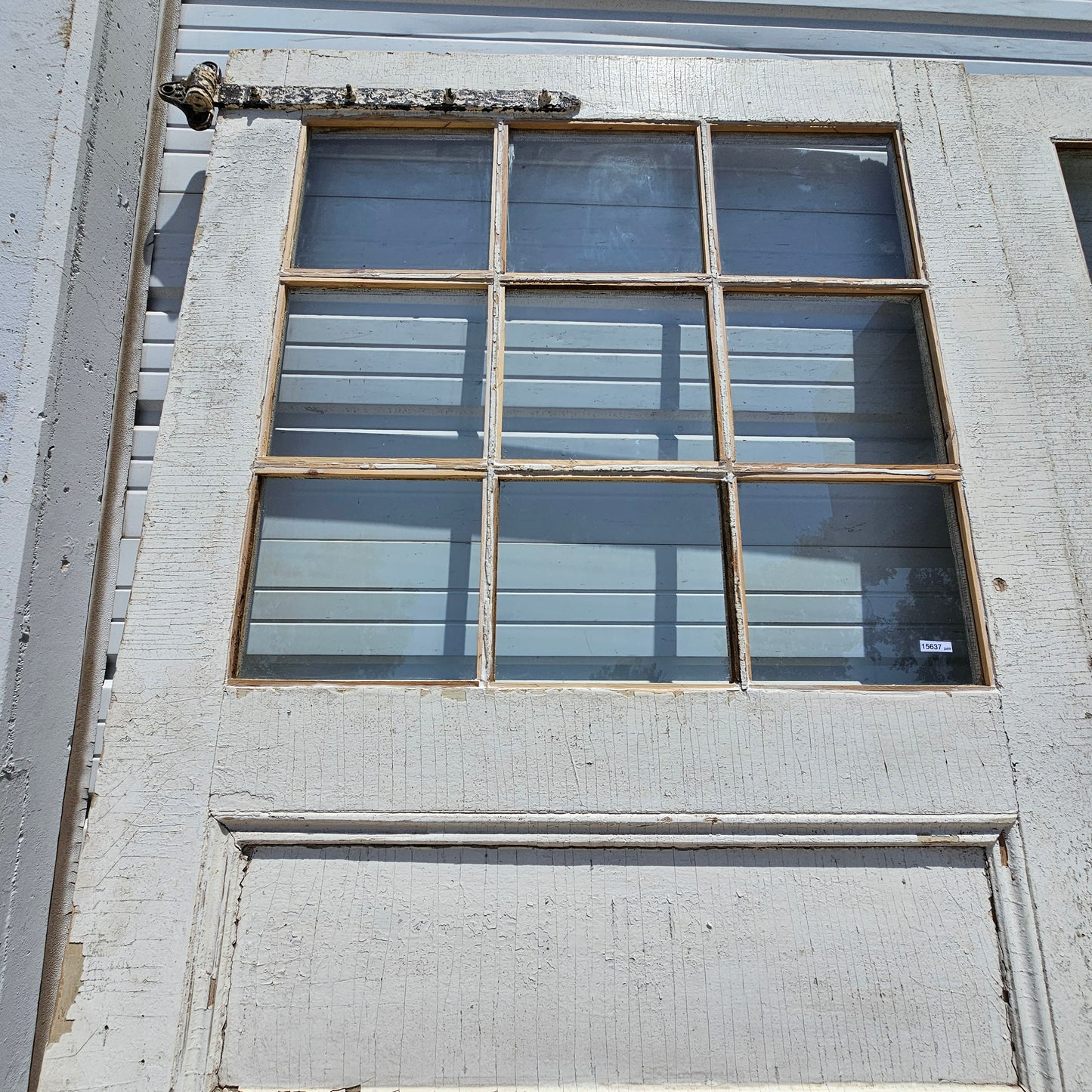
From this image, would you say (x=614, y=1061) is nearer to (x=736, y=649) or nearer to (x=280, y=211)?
(x=736, y=649)

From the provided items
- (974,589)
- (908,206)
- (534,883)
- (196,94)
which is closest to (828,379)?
(908,206)

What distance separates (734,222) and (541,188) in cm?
40

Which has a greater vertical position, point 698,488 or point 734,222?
point 734,222

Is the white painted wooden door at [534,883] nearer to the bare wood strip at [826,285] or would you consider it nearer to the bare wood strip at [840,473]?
the bare wood strip at [840,473]

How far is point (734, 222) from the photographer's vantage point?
1478mm

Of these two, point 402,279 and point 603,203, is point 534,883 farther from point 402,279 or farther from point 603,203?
point 603,203

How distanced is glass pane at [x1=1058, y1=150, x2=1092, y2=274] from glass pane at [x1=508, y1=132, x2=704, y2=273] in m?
0.84

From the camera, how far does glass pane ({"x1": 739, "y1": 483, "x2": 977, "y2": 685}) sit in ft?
4.20

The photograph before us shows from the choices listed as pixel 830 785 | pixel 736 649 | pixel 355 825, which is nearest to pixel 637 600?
pixel 736 649

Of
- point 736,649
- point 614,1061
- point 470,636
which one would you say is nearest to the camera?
point 614,1061

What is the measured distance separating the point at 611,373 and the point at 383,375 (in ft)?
1.47

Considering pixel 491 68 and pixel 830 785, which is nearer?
pixel 830 785

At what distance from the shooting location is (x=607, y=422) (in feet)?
4.63

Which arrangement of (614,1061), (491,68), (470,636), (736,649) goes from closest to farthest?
(614,1061), (736,649), (470,636), (491,68)
